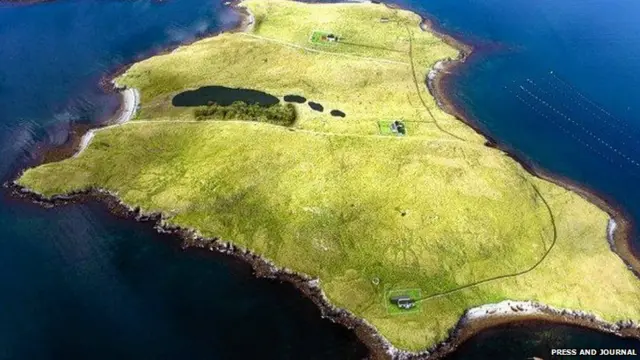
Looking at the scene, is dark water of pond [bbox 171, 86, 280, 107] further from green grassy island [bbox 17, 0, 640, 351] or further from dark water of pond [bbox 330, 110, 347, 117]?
dark water of pond [bbox 330, 110, 347, 117]

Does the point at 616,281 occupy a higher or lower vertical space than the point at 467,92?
lower

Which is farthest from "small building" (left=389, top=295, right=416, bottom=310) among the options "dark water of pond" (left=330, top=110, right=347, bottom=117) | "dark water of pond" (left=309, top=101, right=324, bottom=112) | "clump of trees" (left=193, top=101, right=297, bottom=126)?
"dark water of pond" (left=309, top=101, right=324, bottom=112)

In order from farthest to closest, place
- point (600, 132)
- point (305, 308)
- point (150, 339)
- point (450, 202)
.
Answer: point (600, 132) → point (450, 202) → point (305, 308) → point (150, 339)

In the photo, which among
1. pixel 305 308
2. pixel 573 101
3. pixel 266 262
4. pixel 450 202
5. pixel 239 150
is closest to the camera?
pixel 305 308

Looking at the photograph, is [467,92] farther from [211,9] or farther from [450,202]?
[211,9]

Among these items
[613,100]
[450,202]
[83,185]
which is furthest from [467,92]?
[83,185]

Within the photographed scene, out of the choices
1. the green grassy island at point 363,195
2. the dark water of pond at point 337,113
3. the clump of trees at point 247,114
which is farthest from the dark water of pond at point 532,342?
the clump of trees at point 247,114

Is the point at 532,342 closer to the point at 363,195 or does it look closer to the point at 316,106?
the point at 363,195

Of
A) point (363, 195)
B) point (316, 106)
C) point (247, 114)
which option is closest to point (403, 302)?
point (363, 195)
